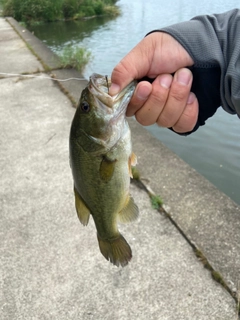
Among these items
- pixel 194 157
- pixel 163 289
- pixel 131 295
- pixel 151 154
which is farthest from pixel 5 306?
pixel 194 157

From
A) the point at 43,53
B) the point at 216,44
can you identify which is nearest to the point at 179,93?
the point at 216,44

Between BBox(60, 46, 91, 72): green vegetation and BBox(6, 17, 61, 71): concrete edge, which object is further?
BBox(6, 17, 61, 71): concrete edge

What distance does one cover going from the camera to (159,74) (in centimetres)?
154

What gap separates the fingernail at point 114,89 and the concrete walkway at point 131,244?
1.62 metres

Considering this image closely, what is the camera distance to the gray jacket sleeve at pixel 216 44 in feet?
4.99

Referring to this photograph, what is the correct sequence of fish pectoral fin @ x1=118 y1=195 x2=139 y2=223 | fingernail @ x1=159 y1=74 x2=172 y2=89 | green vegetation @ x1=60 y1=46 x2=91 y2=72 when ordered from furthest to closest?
green vegetation @ x1=60 y1=46 x2=91 y2=72
fish pectoral fin @ x1=118 y1=195 x2=139 y2=223
fingernail @ x1=159 y1=74 x2=172 y2=89

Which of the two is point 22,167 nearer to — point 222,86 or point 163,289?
point 163,289

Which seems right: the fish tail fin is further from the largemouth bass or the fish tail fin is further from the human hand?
the human hand

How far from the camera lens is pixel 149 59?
1.50m

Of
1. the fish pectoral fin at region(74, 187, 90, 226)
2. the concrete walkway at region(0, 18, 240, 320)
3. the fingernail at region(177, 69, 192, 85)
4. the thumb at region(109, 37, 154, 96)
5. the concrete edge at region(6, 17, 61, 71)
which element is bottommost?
the concrete edge at region(6, 17, 61, 71)

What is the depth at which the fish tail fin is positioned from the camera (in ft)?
5.43

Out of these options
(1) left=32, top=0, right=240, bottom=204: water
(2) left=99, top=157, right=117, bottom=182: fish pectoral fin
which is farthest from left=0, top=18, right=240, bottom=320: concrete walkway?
(1) left=32, top=0, right=240, bottom=204: water

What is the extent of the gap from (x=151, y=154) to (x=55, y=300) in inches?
79.7

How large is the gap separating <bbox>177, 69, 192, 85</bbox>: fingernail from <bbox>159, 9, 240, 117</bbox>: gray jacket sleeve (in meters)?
0.09
